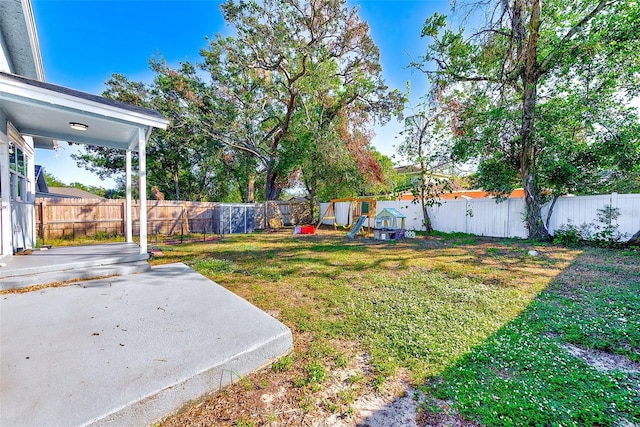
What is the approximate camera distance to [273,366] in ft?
6.63

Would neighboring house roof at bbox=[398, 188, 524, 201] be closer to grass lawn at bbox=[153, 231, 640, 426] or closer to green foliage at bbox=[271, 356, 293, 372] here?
grass lawn at bbox=[153, 231, 640, 426]

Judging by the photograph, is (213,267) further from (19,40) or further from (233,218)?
(233,218)

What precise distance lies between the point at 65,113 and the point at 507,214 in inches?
460

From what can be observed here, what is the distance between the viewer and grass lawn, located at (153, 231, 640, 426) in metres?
1.55

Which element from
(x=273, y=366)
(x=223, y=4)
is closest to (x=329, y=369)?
(x=273, y=366)

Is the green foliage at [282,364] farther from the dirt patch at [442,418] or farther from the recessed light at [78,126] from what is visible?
the recessed light at [78,126]

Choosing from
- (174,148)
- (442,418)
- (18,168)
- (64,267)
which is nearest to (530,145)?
(442,418)

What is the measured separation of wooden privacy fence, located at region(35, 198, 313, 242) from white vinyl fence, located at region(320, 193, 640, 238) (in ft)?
23.0

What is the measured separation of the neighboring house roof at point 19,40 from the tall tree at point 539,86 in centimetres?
943

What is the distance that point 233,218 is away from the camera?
12562 millimetres

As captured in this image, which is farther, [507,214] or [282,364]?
[507,214]

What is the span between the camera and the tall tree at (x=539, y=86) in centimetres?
682

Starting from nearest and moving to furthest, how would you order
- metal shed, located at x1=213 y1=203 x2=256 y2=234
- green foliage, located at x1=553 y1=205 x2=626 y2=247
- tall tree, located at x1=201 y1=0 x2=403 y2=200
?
green foliage, located at x1=553 y1=205 x2=626 y2=247 < tall tree, located at x1=201 y1=0 x2=403 y2=200 < metal shed, located at x1=213 y1=203 x2=256 y2=234

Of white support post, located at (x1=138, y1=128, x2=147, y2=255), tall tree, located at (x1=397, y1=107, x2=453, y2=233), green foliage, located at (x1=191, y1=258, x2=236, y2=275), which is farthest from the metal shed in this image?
tall tree, located at (x1=397, y1=107, x2=453, y2=233)
